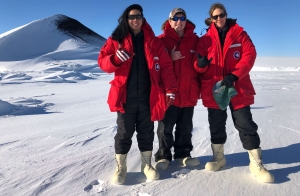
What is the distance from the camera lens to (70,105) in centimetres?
532

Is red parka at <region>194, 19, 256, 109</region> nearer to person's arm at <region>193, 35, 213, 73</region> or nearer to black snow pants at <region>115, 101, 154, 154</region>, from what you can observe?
person's arm at <region>193, 35, 213, 73</region>

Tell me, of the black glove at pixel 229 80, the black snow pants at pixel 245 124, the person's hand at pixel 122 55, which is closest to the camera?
the person's hand at pixel 122 55

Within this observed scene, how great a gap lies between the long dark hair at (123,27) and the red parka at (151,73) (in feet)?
0.10

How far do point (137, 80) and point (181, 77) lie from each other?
40 centimetres

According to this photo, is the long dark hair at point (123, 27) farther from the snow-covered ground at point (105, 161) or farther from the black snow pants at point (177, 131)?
the snow-covered ground at point (105, 161)

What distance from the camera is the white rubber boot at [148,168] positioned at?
76.5 inches

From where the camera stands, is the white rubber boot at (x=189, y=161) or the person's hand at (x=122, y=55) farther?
the white rubber boot at (x=189, y=161)

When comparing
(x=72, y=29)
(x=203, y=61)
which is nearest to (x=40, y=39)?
(x=72, y=29)

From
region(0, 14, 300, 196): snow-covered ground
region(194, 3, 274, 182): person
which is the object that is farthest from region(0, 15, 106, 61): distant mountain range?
region(194, 3, 274, 182): person

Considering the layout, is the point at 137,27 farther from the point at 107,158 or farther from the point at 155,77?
the point at 107,158

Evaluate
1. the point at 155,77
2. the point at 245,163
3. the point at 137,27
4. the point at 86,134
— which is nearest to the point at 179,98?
the point at 155,77

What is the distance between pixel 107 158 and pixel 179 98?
0.90 m

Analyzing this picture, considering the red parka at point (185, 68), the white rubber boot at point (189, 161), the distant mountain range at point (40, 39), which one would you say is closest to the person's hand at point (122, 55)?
the red parka at point (185, 68)

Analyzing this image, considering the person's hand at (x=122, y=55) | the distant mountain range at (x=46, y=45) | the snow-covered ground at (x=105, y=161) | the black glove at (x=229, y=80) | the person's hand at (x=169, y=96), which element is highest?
the distant mountain range at (x=46, y=45)
